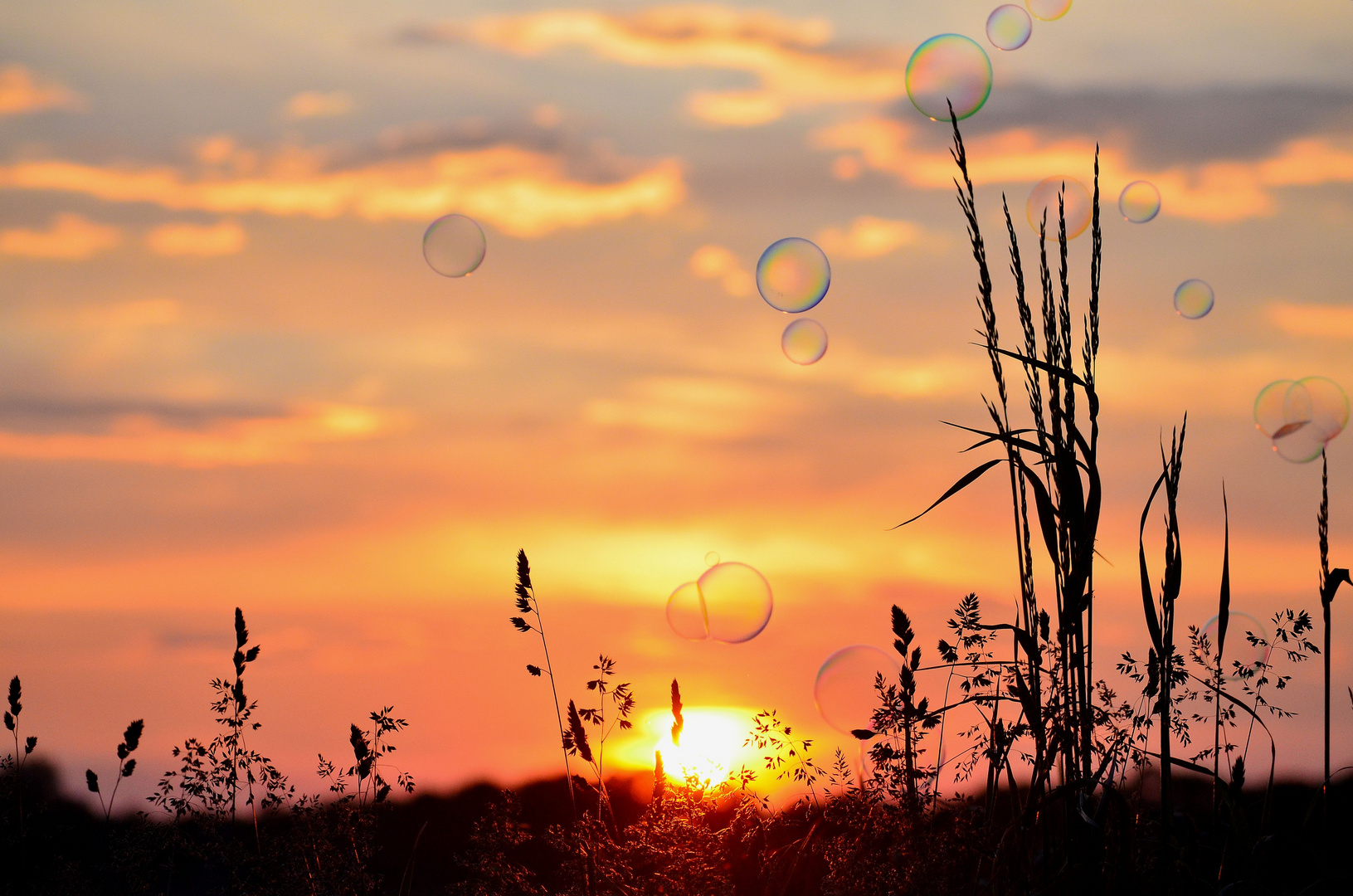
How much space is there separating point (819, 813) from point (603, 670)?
89cm

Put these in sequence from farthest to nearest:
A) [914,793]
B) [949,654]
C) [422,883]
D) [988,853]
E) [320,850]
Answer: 1. [422,883]
2. [320,850]
3. [949,654]
4. [914,793]
5. [988,853]

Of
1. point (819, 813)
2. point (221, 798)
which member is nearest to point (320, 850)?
point (221, 798)

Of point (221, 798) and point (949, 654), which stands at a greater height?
point (949, 654)

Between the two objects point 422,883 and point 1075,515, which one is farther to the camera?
point 422,883

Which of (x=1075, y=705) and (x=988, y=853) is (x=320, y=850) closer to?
(x=988, y=853)

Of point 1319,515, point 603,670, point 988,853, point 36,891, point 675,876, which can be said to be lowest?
point 36,891

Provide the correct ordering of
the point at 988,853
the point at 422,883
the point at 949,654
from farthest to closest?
the point at 422,883 < the point at 949,654 < the point at 988,853

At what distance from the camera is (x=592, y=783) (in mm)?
3297

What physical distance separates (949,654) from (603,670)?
1192 mm

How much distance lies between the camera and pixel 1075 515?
229 cm

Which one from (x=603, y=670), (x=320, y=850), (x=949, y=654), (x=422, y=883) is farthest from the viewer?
(x=422, y=883)

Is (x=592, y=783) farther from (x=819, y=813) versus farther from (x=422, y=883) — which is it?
(x=422, y=883)

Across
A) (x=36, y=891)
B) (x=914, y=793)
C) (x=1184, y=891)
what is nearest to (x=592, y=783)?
(x=914, y=793)

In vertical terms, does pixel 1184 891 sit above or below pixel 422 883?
above
